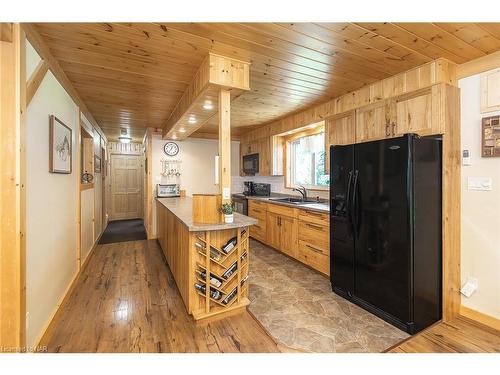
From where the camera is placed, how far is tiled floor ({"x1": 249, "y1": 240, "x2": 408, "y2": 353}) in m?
1.77

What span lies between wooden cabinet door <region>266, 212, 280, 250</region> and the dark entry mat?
2661 mm

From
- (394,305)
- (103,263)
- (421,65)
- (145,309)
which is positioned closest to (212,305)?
(145,309)

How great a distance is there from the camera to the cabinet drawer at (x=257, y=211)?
421 centimetres

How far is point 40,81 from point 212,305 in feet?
7.35

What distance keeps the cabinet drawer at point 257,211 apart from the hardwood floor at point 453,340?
2671 mm

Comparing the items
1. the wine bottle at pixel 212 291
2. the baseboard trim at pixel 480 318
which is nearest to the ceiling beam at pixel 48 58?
the wine bottle at pixel 212 291

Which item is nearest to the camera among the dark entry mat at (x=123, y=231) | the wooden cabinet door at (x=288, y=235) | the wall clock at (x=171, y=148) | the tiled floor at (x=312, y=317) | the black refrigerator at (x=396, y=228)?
the tiled floor at (x=312, y=317)

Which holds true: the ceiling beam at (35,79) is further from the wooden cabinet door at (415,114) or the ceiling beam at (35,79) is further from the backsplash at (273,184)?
the backsplash at (273,184)

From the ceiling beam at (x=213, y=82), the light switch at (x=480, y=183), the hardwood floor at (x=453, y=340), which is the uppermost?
the ceiling beam at (x=213, y=82)

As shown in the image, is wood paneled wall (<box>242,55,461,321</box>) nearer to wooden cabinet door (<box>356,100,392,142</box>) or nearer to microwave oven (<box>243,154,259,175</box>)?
wooden cabinet door (<box>356,100,392,142</box>)

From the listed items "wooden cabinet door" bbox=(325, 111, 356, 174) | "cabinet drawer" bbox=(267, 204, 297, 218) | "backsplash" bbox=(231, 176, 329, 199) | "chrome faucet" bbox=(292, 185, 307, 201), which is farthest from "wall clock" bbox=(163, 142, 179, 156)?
"wooden cabinet door" bbox=(325, 111, 356, 174)

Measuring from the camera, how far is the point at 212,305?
83.0 inches

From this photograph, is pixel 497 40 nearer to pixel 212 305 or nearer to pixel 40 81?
pixel 212 305

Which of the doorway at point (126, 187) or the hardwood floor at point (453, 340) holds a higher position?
the doorway at point (126, 187)
